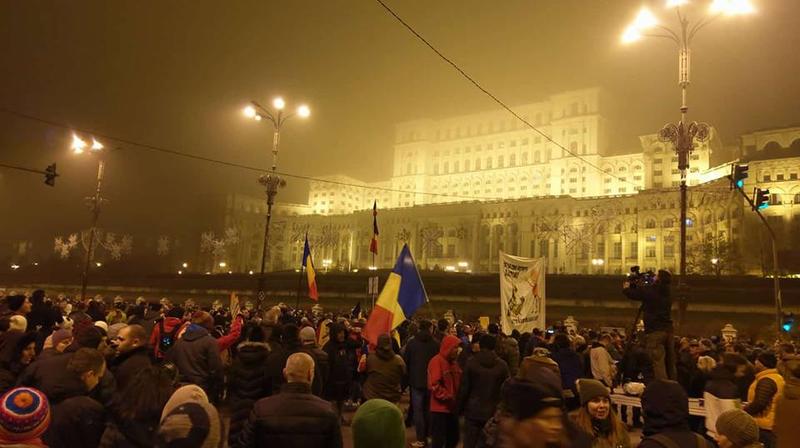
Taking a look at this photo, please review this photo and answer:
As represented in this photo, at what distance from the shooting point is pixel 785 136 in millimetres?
78500

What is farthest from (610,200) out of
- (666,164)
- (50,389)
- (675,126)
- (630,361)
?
(50,389)

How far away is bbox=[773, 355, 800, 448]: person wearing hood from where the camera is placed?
5.73 meters

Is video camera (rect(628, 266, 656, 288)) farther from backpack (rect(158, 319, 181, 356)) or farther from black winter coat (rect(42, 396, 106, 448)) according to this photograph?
black winter coat (rect(42, 396, 106, 448))

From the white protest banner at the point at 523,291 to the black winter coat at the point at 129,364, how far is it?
9.09 meters

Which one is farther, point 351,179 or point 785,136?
point 351,179

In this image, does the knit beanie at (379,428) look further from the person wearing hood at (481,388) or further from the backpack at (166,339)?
the backpack at (166,339)

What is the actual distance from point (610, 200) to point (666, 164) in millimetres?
13760

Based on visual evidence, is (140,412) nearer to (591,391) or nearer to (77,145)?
(591,391)

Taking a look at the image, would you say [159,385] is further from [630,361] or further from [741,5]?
[741,5]

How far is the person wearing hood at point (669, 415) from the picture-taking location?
3672 millimetres

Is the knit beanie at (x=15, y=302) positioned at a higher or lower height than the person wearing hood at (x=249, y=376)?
higher

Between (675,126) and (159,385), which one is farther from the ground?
(675,126)

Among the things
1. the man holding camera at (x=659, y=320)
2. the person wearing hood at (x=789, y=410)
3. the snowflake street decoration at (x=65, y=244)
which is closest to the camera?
the person wearing hood at (x=789, y=410)

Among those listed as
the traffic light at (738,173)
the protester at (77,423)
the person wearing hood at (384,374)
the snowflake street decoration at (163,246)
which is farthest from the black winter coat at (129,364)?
the snowflake street decoration at (163,246)
